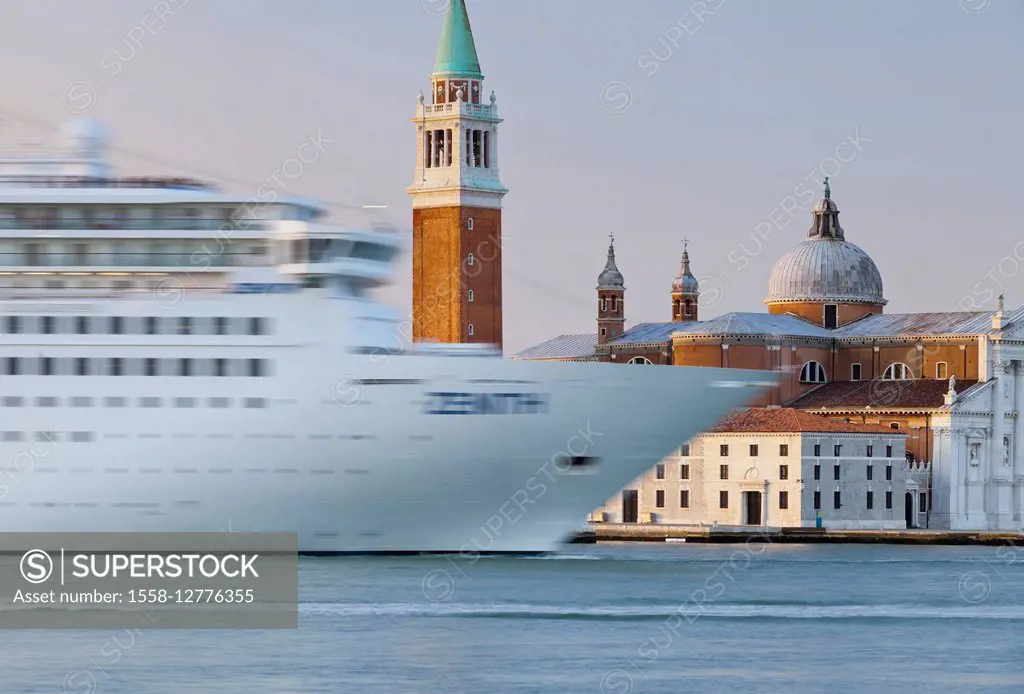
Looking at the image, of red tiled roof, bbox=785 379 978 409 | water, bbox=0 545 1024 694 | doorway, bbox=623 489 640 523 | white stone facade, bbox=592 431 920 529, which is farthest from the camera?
red tiled roof, bbox=785 379 978 409

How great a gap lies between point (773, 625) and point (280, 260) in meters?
11.6

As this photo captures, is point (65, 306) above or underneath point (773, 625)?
above

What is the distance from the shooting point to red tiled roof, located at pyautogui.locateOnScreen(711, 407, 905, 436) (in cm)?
7581

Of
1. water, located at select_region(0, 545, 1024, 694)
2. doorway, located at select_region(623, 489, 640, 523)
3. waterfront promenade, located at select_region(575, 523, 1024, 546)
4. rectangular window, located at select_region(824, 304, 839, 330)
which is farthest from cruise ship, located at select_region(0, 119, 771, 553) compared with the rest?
rectangular window, located at select_region(824, 304, 839, 330)

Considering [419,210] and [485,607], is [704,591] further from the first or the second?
[419,210]

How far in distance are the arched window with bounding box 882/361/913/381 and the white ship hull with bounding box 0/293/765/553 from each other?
4429 centimetres

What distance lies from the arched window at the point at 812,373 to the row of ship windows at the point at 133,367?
46790 millimetres

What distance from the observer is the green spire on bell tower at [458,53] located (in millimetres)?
83375

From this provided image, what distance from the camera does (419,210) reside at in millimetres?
82562

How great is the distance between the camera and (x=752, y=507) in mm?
75875

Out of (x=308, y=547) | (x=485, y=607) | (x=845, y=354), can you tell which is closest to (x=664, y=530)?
(x=845, y=354)

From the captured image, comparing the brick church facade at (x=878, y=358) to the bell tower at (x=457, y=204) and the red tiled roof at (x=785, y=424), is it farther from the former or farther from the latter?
the bell tower at (x=457, y=204)

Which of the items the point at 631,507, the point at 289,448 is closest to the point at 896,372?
the point at 631,507

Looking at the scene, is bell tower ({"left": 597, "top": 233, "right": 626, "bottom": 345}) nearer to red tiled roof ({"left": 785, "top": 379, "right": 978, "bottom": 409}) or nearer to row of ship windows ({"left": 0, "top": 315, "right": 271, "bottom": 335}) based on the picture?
red tiled roof ({"left": 785, "top": 379, "right": 978, "bottom": 409})
